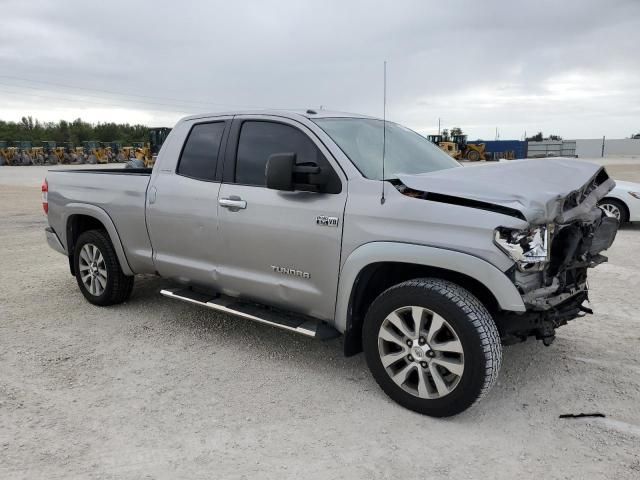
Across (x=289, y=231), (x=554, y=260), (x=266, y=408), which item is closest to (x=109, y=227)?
(x=289, y=231)

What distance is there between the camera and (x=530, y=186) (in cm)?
327

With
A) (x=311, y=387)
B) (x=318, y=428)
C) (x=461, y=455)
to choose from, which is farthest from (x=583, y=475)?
(x=311, y=387)

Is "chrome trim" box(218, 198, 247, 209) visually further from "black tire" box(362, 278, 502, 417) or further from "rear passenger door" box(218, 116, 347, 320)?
"black tire" box(362, 278, 502, 417)

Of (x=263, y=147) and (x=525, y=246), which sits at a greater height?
(x=263, y=147)

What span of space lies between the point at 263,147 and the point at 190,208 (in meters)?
0.81

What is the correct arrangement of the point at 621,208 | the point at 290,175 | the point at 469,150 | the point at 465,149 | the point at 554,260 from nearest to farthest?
the point at 554,260
the point at 290,175
the point at 621,208
the point at 469,150
the point at 465,149

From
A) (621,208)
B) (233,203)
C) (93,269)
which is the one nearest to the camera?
(233,203)

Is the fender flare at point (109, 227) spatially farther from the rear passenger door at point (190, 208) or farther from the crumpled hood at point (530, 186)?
A: the crumpled hood at point (530, 186)

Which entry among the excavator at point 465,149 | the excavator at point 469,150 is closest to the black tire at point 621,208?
the excavator at point 465,149

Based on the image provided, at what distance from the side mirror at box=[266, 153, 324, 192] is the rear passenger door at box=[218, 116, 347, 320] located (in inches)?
3.3

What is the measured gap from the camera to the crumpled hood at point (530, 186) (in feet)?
9.97

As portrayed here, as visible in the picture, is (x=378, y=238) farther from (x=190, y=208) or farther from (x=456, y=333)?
(x=190, y=208)

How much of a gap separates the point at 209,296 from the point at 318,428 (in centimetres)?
180

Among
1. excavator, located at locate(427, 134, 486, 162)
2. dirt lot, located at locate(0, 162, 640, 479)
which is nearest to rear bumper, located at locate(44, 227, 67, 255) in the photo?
dirt lot, located at locate(0, 162, 640, 479)
